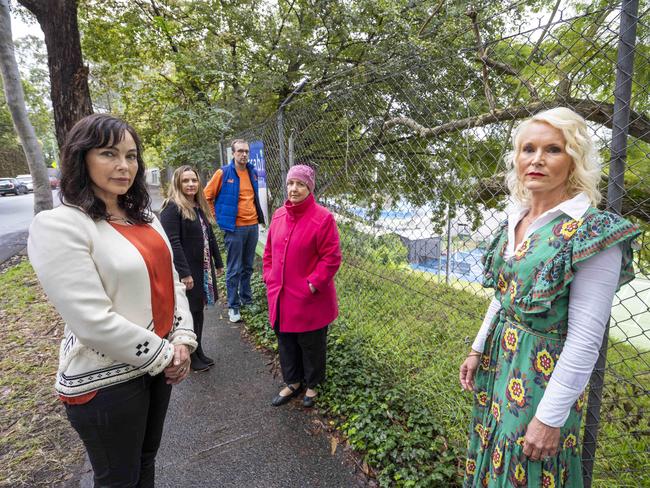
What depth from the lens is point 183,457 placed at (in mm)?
2496

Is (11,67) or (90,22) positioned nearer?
(11,67)

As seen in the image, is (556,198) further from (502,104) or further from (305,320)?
(305,320)

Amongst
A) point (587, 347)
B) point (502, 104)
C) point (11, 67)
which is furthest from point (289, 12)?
point (587, 347)

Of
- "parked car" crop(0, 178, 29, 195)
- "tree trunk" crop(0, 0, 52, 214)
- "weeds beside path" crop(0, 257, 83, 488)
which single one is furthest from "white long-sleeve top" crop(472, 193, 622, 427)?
"parked car" crop(0, 178, 29, 195)

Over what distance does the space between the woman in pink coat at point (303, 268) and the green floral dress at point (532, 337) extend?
1385 millimetres

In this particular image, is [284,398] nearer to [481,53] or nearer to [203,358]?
[203,358]

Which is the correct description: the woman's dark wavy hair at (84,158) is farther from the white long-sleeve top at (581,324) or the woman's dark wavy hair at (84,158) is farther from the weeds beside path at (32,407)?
the weeds beside path at (32,407)

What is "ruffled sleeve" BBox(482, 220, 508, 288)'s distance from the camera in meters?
1.54

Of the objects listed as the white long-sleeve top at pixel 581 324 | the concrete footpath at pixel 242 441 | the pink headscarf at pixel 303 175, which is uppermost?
the pink headscarf at pixel 303 175

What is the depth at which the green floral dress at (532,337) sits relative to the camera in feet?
3.91

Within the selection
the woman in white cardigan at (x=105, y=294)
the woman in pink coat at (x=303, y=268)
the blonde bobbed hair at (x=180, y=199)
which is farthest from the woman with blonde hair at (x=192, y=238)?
the woman in white cardigan at (x=105, y=294)

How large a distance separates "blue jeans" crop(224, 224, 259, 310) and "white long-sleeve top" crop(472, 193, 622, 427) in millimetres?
3880

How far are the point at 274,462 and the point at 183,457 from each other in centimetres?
64

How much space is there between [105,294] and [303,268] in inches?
59.8
